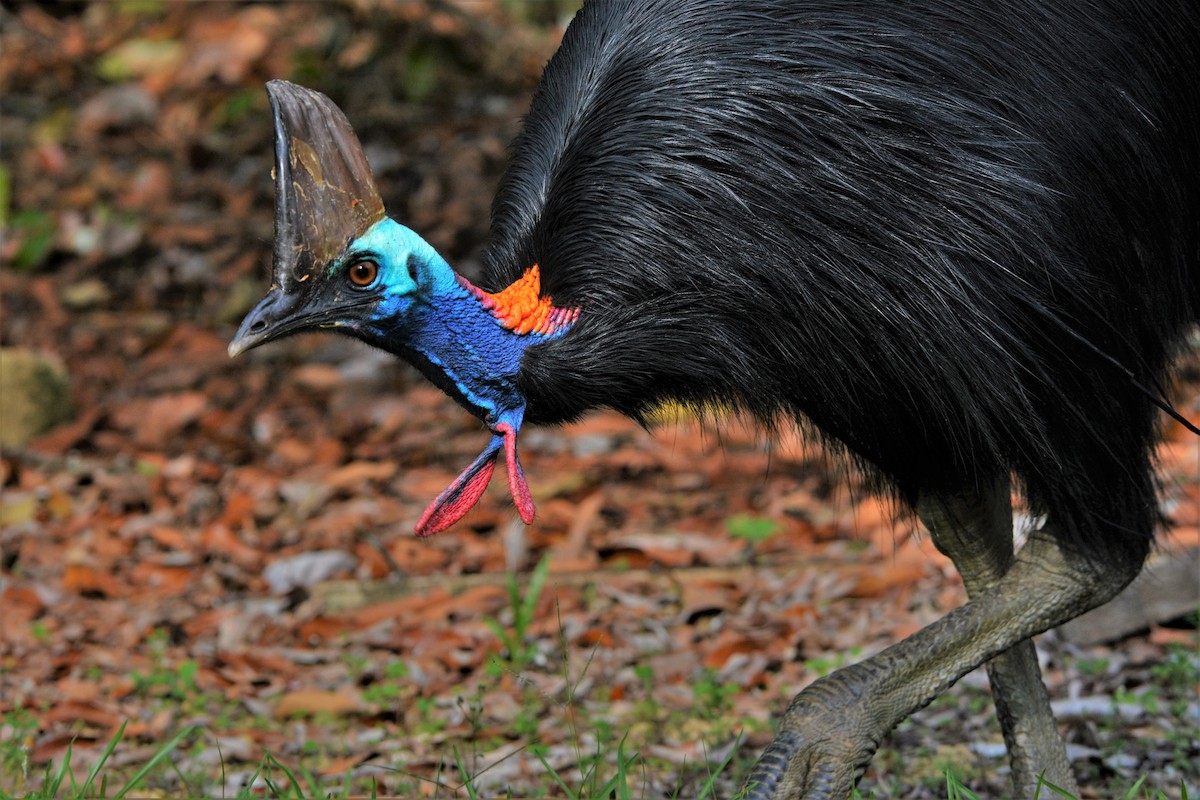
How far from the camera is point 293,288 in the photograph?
2.43 metres

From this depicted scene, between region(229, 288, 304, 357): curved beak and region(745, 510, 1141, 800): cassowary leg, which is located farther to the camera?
region(745, 510, 1141, 800): cassowary leg

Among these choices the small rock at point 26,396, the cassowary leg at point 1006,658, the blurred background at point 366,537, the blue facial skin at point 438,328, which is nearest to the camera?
the blue facial skin at point 438,328

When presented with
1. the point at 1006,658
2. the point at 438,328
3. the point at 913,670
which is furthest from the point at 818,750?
the point at 438,328

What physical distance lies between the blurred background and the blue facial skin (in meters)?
0.26

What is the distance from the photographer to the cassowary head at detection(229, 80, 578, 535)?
242 cm

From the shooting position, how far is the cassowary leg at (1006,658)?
2.89 metres

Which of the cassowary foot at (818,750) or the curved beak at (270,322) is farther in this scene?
the cassowary foot at (818,750)

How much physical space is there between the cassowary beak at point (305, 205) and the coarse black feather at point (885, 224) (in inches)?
14.4

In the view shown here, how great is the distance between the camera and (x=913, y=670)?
265cm

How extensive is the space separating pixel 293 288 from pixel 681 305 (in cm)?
59

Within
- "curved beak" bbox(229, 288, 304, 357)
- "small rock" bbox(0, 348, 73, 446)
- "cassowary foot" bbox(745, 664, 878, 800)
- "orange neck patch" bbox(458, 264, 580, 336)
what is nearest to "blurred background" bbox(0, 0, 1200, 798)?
"small rock" bbox(0, 348, 73, 446)

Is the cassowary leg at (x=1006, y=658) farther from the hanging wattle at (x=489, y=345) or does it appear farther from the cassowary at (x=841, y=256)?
the hanging wattle at (x=489, y=345)

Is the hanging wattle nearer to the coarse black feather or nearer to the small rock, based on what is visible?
the coarse black feather

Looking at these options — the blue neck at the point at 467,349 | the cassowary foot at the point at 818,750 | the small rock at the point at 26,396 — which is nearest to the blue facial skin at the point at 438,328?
the blue neck at the point at 467,349
